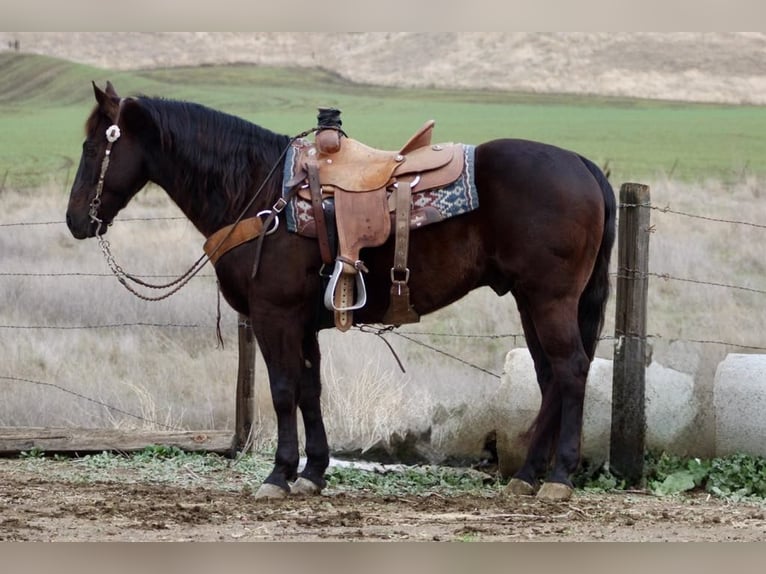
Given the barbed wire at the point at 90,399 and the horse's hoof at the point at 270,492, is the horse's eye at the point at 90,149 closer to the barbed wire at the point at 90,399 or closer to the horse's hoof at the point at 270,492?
the horse's hoof at the point at 270,492

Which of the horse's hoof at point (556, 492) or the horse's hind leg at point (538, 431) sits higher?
the horse's hind leg at point (538, 431)

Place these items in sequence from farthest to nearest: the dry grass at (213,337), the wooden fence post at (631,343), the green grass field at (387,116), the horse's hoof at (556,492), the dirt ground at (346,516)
Answer: the green grass field at (387,116) < the dry grass at (213,337) < the wooden fence post at (631,343) < the horse's hoof at (556,492) < the dirt ground at (346,516)

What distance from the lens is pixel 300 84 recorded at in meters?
24.2

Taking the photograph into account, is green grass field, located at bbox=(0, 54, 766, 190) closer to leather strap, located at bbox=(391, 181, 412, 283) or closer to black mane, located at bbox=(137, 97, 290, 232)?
black mane, located at bbox=(137, 97, 290, 232)

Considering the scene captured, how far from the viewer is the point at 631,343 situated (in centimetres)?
673

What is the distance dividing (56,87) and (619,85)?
465 inches

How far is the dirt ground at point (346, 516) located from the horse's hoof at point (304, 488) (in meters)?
0.07

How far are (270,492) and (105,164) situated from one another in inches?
79.2

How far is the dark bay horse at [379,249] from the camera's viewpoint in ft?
19.8

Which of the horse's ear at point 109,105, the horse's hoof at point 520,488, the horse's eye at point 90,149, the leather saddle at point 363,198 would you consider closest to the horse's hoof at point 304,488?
the leather saddle at point 363,198

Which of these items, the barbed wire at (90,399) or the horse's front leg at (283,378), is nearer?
the horse's front leg at (283,378)

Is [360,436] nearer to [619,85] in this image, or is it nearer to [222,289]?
[222,289]

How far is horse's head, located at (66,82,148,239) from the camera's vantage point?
627 centimetres

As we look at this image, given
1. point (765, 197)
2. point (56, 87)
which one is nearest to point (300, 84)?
point (56, 87)
